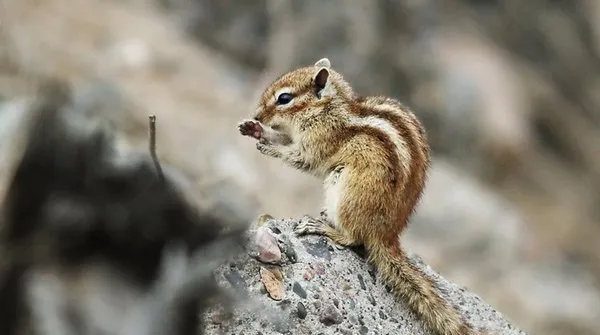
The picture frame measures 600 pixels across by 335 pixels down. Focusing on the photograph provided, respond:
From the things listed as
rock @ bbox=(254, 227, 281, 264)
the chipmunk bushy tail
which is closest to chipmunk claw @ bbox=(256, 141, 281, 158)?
the chipmunk bushy tail

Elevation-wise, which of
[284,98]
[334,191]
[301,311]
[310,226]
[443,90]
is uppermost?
[443,90]

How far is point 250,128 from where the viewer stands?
118 inches

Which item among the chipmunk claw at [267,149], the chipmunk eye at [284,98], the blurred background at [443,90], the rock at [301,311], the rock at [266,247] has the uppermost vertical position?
the blurred background at [443,90]

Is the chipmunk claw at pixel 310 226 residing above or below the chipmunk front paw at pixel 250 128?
below

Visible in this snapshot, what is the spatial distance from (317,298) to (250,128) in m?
0.73

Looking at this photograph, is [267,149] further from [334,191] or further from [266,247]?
[266,247]

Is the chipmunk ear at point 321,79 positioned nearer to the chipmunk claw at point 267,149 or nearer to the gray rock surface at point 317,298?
the chipmunk claw at point 267,149

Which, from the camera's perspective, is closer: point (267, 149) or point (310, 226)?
point (310, 226)

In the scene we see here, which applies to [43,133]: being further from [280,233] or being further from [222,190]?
[280,233]

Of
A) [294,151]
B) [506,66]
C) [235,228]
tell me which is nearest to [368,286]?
[294,151]

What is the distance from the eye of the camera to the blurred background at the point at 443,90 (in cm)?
788

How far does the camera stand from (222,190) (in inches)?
79.5

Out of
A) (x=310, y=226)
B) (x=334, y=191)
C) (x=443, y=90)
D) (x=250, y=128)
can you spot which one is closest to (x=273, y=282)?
(x=310, y=226)

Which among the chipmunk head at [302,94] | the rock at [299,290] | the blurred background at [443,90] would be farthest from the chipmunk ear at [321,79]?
the blurred background at [443,90]
